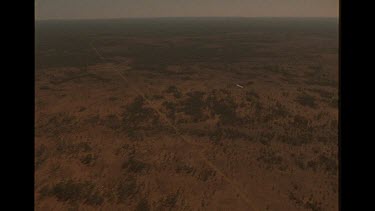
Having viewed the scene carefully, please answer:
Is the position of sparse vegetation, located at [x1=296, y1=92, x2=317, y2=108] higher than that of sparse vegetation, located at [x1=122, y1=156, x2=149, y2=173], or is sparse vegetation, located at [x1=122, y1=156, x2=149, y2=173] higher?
sparse vegetation, located at [x1=296, y1=92, x2=317, y2=108]

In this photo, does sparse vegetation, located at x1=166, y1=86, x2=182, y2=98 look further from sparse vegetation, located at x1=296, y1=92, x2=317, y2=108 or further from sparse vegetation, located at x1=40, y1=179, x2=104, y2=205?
sparse vegetation, located at x1=40, y1=179, x2=104, y2=205

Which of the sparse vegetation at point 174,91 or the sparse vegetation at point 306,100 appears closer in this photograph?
the sparse vegetation at point 306,100

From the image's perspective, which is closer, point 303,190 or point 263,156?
point 303,190

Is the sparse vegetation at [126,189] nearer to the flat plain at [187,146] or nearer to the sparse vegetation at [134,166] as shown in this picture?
the flat plain at [187,146]

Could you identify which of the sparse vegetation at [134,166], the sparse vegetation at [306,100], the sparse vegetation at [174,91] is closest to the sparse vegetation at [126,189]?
the sparse vegetation at [134,166]

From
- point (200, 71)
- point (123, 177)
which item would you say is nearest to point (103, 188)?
point (123, 177)

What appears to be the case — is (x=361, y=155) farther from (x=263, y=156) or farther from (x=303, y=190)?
(x=263, y=156)

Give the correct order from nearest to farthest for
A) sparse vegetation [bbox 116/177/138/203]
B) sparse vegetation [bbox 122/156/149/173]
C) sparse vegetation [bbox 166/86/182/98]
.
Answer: sparse vegetation [bbox 116/177/138/203] < sparse vegetation [bbox 122/156/149/173] < sparse vegetation [bbox 166/86/182/98]

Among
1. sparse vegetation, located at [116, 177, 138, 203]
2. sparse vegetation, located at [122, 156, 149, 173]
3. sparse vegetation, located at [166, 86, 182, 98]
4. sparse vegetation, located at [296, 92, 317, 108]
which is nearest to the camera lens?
sparse vegetation, located at [116, 177, 138, 203]

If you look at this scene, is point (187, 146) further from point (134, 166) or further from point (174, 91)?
point (174, 91)

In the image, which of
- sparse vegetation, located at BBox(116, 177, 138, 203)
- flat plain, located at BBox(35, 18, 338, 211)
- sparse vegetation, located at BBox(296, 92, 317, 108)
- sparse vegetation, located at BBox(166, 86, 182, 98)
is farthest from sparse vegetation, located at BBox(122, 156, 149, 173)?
sparse vegetation, located at BBox(296, 92, 317, 108)
